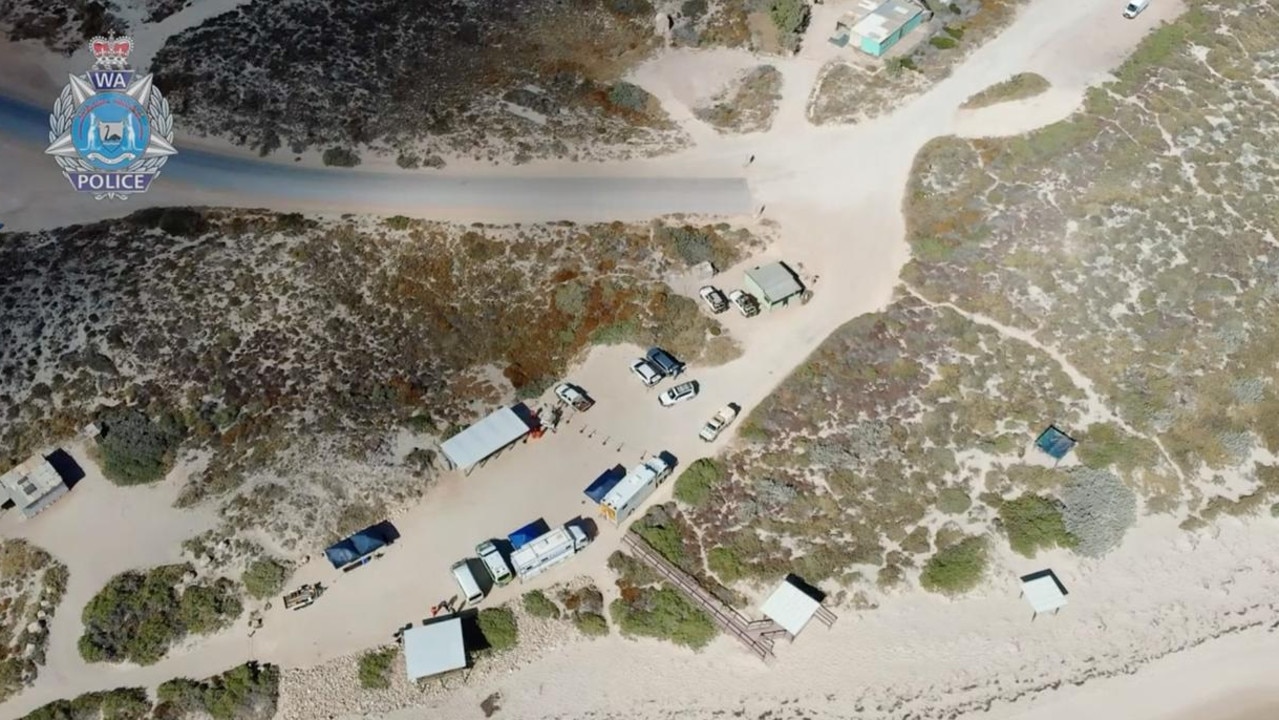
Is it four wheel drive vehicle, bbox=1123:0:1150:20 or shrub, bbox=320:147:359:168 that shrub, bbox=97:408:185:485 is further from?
four wheel drive vehicle, bbox=1123:0:1150:20

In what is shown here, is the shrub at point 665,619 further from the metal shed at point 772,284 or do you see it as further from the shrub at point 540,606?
the metal shed at point 772,284

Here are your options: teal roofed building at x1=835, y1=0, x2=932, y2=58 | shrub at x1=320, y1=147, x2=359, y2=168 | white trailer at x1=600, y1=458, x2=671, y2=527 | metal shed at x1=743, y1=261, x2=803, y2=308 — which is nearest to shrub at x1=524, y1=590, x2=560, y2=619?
white trailer at x1=600, y1=458, x2=671, y2=527

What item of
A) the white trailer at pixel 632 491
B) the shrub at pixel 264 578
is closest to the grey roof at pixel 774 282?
the white trailer at pixel 632 491

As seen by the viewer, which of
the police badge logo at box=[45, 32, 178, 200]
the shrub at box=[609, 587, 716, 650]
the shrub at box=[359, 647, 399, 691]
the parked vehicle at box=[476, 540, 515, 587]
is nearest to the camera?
the shrub at box=[359, 647, 399, 691]

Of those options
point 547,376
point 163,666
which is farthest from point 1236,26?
point 163,666

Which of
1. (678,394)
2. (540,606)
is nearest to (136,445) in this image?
(540,606)
